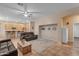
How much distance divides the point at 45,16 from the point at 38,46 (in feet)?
3.06

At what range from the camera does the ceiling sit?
237cm

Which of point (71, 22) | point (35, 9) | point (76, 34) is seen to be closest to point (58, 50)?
point (76, 34)

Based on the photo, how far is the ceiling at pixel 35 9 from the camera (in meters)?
2.37

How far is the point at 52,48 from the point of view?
2867mm

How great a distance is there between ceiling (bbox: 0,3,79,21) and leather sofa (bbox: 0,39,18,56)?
0.65m

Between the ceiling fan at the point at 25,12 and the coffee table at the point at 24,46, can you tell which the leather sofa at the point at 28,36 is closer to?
the coffee table at the point at 24,46

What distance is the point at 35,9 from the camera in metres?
2.57

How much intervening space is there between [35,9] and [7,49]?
1265 millimetres

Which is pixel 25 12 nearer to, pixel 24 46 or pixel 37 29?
pixel 37 29

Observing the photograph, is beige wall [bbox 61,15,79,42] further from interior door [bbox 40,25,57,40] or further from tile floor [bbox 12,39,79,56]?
interior door [bbox 40,25,57,40]

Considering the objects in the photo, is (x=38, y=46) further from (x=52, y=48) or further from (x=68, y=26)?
(x=68, y=26)

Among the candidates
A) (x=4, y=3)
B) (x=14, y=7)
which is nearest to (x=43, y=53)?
(x=14, y=7)

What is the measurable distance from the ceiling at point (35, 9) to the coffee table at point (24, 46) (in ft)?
2.26

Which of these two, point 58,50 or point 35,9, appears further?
point 58,50
